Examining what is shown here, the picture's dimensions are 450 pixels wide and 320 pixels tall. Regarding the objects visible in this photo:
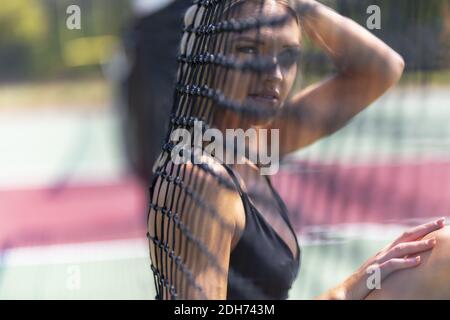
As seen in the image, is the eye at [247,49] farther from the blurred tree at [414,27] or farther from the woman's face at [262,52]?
the blurred tree at [414,27]

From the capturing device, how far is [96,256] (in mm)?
5133

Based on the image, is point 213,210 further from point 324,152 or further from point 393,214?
point 393,214

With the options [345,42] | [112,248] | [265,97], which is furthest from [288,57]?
[112,248]

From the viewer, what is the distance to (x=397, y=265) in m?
1.47

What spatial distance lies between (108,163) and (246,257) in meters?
8.29

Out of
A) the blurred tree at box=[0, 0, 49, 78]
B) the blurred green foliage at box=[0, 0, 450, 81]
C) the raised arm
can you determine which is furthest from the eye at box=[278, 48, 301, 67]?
the blurred tree at box=[0, 0, 49, 78]

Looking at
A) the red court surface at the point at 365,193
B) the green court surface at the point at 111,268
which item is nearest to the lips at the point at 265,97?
the green court surface at the point at 111,268

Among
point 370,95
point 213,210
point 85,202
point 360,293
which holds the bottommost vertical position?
point 85,202

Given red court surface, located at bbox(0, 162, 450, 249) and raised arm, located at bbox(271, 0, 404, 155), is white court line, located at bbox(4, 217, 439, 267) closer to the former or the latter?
red court surface, located at bbox(0, 162, 450, 249)

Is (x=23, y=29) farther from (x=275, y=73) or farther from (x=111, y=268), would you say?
(x=275, y=73)

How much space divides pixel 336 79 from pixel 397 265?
75 centimetres

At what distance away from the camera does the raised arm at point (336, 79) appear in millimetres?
1730

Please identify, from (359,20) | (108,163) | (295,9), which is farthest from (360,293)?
(108,163)

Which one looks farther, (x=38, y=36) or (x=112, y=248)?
(x=38, y=36)
